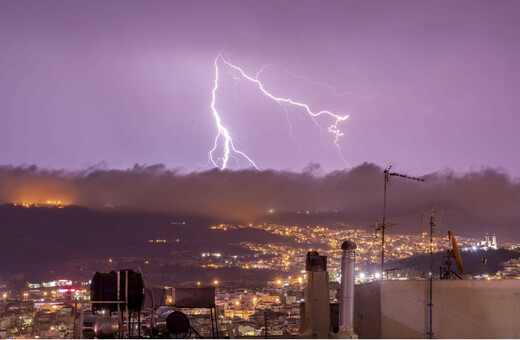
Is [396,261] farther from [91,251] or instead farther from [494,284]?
[91,251]

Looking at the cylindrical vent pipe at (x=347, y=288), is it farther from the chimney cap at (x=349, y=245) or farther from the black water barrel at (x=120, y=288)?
the black water barrel at (x=120, y=288)

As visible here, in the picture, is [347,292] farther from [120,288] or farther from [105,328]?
[105,328]

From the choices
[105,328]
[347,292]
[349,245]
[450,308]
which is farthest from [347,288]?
[105,328]

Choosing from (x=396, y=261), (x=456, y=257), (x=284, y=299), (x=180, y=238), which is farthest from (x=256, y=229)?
(x=456, y=257)

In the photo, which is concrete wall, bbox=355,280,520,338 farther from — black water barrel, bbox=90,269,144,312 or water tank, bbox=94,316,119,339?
water tank, bbox=94,316,119,339

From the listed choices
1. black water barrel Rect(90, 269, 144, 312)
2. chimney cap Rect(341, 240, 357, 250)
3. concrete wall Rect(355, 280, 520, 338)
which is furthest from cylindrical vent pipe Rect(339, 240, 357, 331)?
black water barrel Rect(90, 269, 144, 312)
